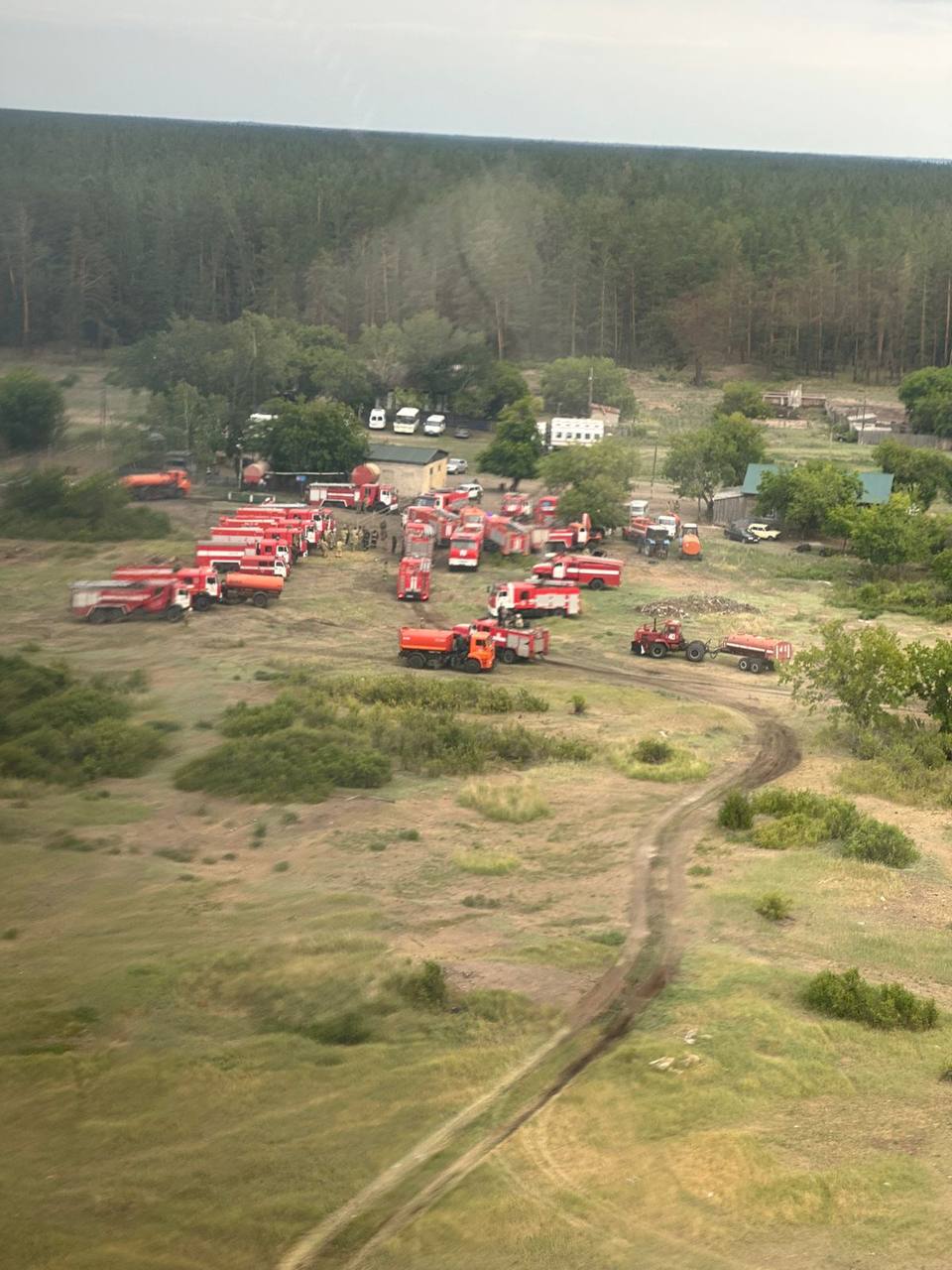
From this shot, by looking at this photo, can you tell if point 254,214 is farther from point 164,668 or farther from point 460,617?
point 164,668

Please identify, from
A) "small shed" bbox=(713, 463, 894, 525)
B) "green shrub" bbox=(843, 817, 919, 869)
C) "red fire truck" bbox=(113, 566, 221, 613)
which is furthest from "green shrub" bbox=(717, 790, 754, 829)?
"small shed" bbox=(713, 463, 894, 525)

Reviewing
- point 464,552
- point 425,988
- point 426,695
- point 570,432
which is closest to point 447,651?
point 426,695

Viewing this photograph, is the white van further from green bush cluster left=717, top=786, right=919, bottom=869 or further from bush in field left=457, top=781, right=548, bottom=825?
green bush cluster left=717, top=786, right=919, bottom=869

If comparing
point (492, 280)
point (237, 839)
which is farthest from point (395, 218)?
point (237, 839)

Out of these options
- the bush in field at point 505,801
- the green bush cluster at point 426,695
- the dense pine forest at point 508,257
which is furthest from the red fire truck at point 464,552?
the dense pine forest at point 508,257

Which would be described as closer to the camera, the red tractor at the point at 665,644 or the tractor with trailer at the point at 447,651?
the tractor with trailer at the point at 447,651

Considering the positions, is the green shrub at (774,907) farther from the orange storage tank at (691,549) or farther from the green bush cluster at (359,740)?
the orange storage tank at (691,549)

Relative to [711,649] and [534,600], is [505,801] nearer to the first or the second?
[711,649]
